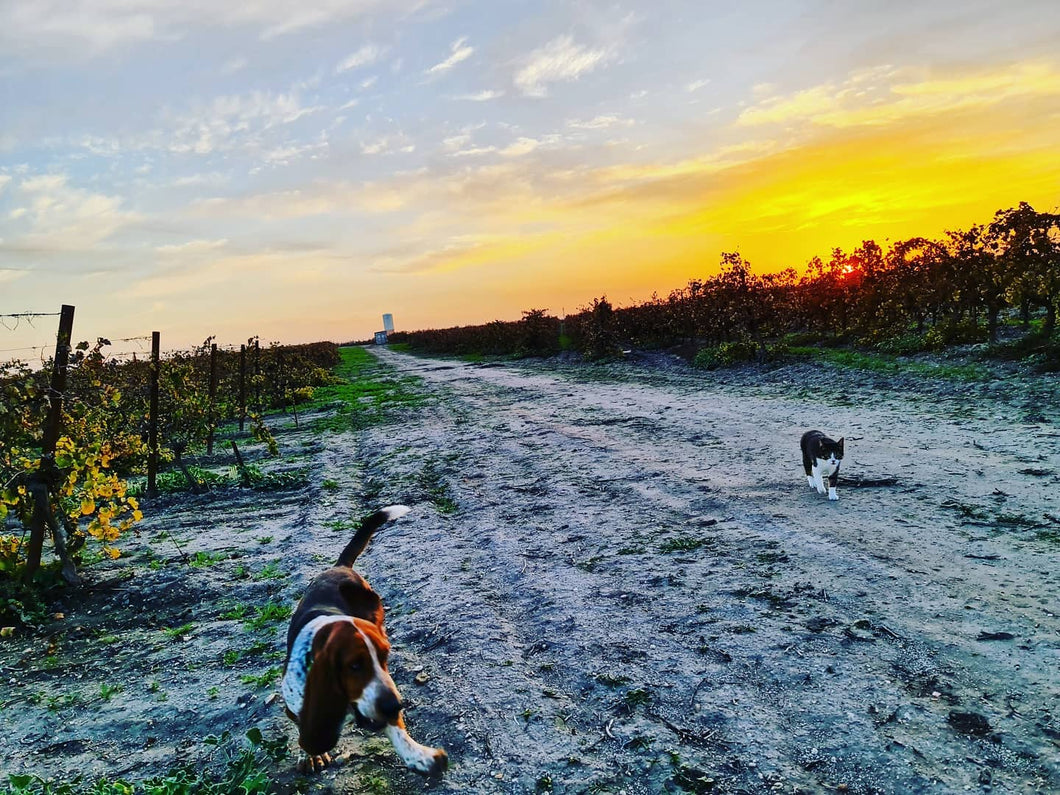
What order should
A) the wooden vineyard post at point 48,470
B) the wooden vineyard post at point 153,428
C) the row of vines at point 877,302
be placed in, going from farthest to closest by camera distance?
the row of vines at point 877,302
the wooden vineyard post at point 153,428
the wooden vineyard post at point 48,470

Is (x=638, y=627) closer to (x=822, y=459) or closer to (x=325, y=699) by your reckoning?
(x=325, y=699)

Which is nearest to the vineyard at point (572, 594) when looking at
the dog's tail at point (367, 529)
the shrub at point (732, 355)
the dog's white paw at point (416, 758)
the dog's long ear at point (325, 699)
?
the dog's white paw at point (416, 758)

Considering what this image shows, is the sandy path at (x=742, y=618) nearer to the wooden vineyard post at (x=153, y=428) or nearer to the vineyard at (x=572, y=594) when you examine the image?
the vineyard at (x=572, y=594)

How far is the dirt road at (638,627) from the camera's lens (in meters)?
3.23

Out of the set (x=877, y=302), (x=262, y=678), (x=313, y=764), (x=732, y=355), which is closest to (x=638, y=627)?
(x=313, y=764)

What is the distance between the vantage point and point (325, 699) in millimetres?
2725

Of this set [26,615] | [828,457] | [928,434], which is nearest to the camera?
[26,615]

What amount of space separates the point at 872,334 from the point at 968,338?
425 centimetres

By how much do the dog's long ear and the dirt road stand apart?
2.10 ft

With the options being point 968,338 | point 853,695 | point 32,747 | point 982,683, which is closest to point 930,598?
point 982,683

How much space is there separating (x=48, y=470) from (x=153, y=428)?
4409 mm

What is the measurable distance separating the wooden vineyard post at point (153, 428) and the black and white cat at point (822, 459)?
9.83 metres

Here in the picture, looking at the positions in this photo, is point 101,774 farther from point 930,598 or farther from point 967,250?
point 967,250

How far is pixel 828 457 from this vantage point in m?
6.99
